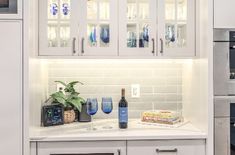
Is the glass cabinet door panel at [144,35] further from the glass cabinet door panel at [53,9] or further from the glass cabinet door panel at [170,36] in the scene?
the glass cabinet door panel at [53,9]

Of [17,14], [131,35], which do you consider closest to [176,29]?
[131,35]

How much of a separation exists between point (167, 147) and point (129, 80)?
0.85 m

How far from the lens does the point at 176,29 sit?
8.98 ft

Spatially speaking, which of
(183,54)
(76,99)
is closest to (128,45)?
(183,54)

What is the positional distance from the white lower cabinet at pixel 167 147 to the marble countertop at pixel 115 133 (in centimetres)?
4

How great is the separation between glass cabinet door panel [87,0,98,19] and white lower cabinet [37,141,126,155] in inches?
39.4

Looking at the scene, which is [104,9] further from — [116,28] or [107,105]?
[107,105]

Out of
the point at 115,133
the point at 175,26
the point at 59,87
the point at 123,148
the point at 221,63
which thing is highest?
the point at 175,26

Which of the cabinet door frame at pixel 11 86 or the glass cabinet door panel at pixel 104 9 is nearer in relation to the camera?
the cabinet door frame at pixel 11 86

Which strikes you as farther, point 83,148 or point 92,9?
point 92,9

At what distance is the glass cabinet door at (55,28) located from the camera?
2.66m

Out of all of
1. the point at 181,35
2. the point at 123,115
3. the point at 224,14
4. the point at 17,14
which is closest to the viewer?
the point at 17,14

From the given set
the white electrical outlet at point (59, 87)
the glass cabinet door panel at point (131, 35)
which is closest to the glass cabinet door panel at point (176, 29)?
the glass cabinet door panel at point (131, 35)

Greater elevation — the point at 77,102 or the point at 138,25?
the point at 138,25
